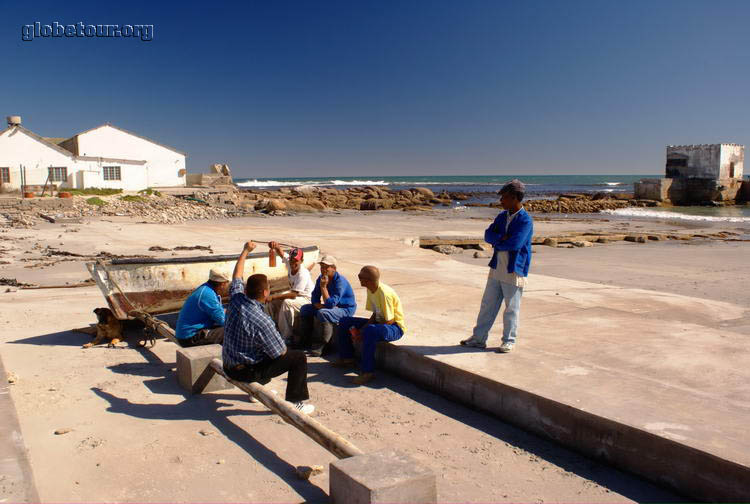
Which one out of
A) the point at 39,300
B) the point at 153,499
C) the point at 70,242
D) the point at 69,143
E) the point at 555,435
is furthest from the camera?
the point at 69,143

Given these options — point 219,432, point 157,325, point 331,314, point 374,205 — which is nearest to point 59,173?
point 374,205

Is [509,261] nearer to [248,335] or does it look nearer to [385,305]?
[385,305]

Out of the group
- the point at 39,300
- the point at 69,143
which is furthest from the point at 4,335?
the point at 69,143

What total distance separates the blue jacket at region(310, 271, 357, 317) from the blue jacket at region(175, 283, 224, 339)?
1128mm

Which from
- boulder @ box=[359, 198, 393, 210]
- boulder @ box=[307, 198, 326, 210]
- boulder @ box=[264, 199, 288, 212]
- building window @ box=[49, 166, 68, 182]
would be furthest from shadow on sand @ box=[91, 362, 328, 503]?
building window @ box=[49, 166, 68, 182]

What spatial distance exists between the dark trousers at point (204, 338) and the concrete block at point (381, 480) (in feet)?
10.8

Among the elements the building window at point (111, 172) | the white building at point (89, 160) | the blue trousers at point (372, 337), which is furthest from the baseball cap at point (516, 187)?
the building window at point (111, 172)

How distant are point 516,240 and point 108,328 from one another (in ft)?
17.2

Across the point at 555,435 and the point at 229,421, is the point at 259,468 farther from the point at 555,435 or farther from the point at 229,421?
the point at 555,435

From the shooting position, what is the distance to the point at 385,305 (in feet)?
20.0

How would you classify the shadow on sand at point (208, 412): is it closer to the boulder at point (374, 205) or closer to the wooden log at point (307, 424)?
the wooden log at point (307, 424)

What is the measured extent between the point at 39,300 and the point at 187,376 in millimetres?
5658

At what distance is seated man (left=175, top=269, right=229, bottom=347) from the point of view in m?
6.48

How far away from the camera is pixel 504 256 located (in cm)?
586
